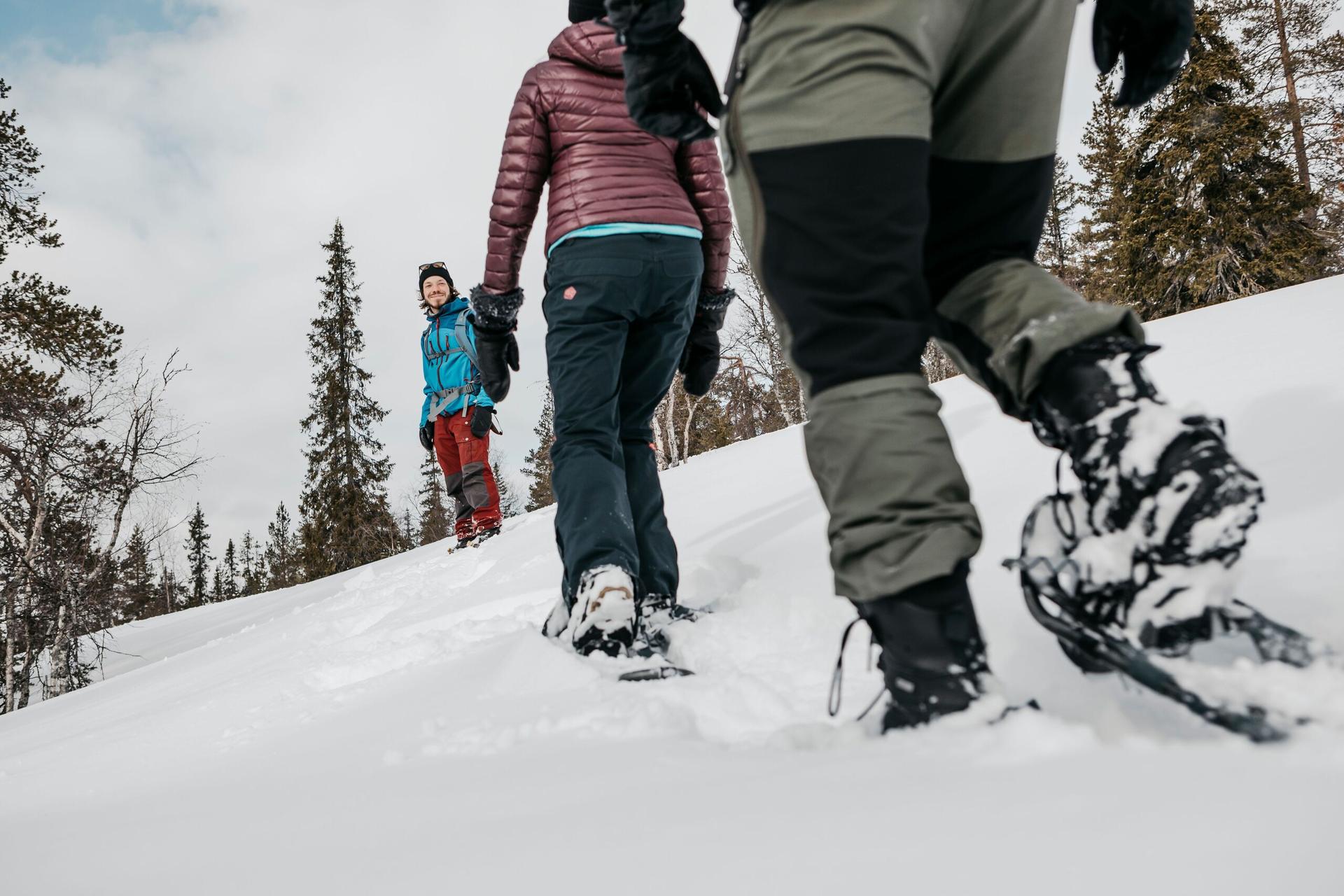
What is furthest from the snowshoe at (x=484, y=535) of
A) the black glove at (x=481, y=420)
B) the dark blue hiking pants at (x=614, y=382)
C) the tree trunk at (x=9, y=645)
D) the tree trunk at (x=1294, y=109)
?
the tree trunk at (x=1294, y=109)

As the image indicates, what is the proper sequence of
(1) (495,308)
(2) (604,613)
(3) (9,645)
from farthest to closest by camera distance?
1. (3) (9,645)
2. (1) (495,308)
3. (2) (604,613)

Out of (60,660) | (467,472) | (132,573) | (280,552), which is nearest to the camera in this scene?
(467,472)

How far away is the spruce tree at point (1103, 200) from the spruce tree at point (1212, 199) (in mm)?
811

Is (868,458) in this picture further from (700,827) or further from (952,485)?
(700,827)

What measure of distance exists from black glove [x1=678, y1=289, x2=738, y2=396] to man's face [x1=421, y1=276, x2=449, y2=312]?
13.9ft

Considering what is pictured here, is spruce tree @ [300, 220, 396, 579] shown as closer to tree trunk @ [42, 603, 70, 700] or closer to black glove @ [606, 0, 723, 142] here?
tree trunk @ [42, 603, 70, 700]

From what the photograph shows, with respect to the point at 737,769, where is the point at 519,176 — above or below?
above

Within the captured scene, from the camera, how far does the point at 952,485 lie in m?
0.89

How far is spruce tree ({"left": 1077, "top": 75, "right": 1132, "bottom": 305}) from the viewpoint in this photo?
1834 cm

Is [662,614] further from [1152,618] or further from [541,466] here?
[541,466]

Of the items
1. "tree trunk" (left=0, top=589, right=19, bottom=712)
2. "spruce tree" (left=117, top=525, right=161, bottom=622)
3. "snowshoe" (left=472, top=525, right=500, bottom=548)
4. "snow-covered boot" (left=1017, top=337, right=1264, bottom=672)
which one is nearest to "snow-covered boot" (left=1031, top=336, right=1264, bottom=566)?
"snow-covered boot" (left=1017, top=337, right=1264, bottom=672)

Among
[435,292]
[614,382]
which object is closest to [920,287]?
[614,382]

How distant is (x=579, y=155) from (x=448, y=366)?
424 cm

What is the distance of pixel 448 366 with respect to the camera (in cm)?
612
